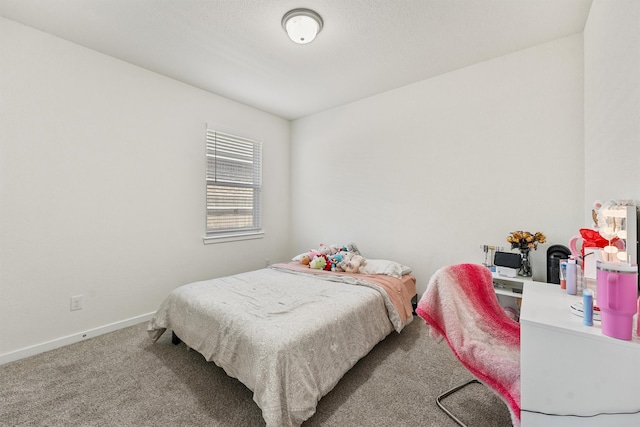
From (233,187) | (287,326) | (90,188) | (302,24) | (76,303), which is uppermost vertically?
(302,24)

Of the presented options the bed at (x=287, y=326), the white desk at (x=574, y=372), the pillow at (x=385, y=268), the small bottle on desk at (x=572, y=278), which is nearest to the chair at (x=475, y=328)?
the white desk at (x=574, y=372)

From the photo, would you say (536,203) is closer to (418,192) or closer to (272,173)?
(418,192)

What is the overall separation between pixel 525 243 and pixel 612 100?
1251 millimetres

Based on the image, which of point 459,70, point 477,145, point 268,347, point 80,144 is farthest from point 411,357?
point 80,144

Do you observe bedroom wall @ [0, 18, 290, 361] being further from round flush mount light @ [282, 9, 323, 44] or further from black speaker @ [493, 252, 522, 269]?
black speaker @ [493, 252, 522, 269]

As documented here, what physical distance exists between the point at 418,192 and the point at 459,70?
1322 mm

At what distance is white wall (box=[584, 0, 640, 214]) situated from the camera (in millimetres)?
1113

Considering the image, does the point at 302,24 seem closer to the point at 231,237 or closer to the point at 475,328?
the point at 475,328

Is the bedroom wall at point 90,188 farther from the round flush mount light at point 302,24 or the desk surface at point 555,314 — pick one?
the desk surface at point 555,314

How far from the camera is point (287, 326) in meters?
1.58

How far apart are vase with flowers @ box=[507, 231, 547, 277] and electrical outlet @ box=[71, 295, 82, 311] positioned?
385cm

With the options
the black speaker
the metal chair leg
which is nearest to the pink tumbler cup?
the metal chair leg

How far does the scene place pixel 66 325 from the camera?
2.29m

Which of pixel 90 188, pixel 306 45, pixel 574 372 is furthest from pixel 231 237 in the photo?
pixel 574 372
